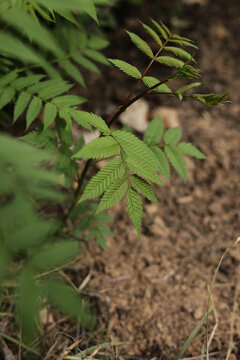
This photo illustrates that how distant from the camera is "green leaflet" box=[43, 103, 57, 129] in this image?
147 centimetres

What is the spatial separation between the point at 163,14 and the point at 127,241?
2.65 metres

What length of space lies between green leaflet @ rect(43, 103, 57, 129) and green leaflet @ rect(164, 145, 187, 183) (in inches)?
22.6

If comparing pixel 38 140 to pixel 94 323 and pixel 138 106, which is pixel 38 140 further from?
pixel 138 106

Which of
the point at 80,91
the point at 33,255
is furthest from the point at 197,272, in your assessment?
the point at 80,91

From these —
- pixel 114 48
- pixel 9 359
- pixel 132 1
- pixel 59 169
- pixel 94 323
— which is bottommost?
pixel 9 359

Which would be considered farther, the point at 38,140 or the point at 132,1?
the point at 132,1

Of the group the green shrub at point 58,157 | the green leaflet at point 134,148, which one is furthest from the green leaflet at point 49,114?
the green leaflet at point 134,148

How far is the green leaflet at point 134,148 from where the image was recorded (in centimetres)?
127

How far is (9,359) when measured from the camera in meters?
1.50

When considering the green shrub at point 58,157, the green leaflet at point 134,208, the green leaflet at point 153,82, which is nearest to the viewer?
the green shrub at point 58,157

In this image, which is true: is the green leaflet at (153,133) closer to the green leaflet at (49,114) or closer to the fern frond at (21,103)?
Answer: the green leaflet at (49,114)

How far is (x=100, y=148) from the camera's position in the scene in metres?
1.25

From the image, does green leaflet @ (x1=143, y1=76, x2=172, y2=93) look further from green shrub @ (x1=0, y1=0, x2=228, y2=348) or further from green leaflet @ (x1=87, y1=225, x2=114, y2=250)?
green leaflet @ (x1=87, y1=225, x2=114, y2=250)

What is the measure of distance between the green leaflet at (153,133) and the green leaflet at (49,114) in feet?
1.58
